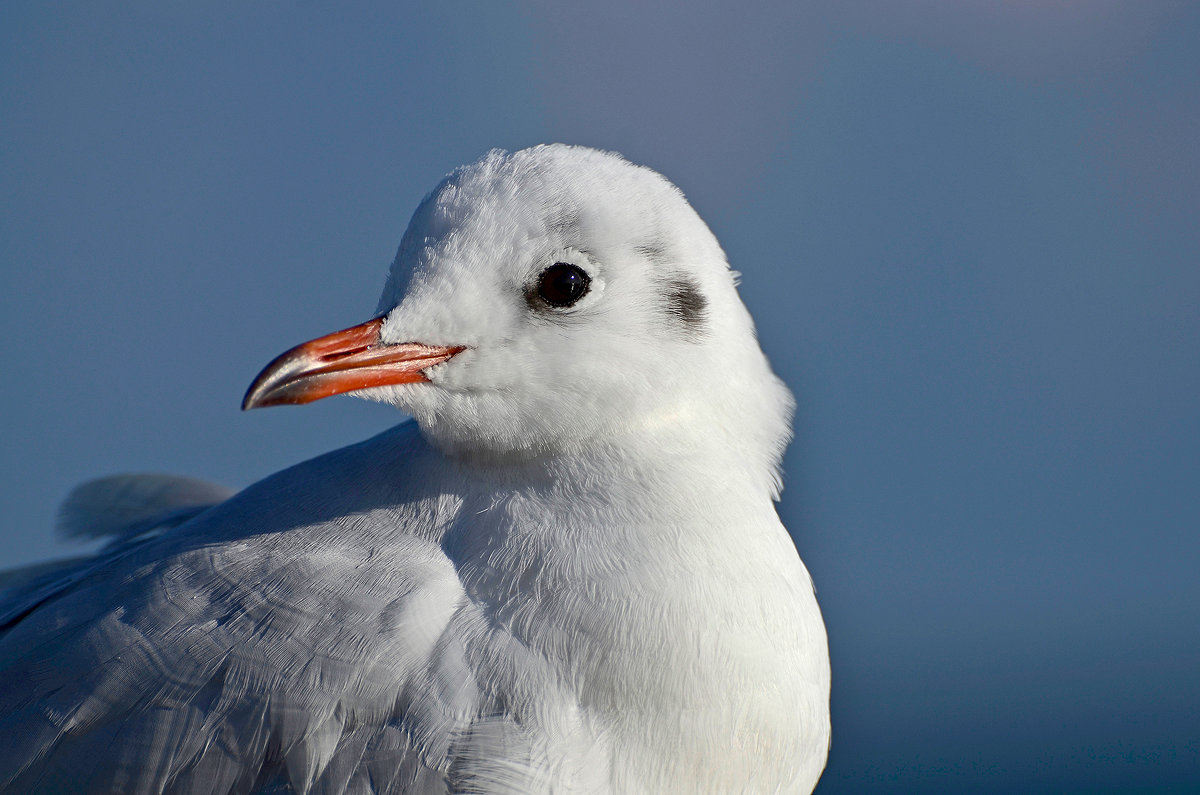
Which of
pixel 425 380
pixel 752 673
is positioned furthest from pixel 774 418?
pixel 425 380

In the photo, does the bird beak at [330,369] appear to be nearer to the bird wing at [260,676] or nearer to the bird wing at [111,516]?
the bird wing at [260,676]

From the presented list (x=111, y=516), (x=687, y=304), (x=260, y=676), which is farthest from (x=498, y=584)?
(x=111, y=516)

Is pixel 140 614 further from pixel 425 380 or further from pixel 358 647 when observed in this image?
pixel 425 380

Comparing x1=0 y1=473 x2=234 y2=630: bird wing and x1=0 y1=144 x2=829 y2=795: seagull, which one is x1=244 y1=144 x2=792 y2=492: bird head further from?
x1=0 y1=473 x2=234 y2=630: bird wing

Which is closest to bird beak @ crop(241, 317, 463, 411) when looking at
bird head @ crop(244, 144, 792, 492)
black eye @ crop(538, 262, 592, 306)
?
bird head @ crop(244, 144, 792, 492)

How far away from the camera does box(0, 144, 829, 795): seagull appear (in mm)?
1357

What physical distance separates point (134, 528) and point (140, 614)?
555 mm

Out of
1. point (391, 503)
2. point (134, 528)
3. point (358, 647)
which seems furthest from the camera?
point (134, 528)

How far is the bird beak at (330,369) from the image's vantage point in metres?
1.34

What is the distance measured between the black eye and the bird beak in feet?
0.57

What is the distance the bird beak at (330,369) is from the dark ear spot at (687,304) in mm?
326

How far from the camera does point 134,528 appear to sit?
1.96 meters

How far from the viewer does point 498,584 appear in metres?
1.41

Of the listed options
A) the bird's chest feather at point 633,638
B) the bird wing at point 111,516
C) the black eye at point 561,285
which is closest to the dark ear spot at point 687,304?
the black eye at point 561,285
